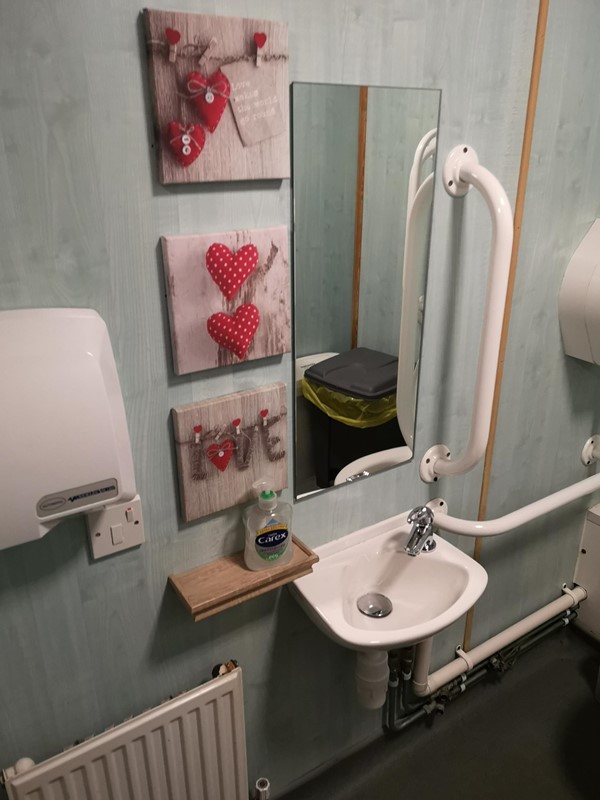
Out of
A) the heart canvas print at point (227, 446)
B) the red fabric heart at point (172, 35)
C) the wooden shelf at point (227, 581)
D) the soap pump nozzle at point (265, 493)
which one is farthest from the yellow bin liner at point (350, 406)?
the red fabric heart at point (172, 35)

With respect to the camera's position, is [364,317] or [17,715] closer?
[17,715]

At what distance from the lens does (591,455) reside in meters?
2.12

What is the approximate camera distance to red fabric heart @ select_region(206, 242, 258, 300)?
1.11 m

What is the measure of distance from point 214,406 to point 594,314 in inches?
44.5

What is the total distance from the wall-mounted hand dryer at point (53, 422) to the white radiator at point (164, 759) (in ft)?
1.81

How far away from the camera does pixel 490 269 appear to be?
1325 millimetres

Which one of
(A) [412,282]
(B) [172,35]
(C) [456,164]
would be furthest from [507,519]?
(B) [172,35]

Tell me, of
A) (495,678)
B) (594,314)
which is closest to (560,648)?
(495,678)

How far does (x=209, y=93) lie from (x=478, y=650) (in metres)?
1.83

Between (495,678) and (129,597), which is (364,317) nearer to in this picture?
(129,597)

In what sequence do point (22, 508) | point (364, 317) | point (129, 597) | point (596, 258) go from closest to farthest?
point (22, 508)
point (129, 597)
point (364, 317)
point (596, 258)

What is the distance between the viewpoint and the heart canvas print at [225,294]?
110 cm

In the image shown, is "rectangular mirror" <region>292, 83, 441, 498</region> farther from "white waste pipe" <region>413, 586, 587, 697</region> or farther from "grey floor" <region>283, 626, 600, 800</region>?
"grey floor" <region>283, 626, 600, 800</region>

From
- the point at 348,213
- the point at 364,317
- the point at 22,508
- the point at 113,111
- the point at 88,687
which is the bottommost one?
the point at 88,687
